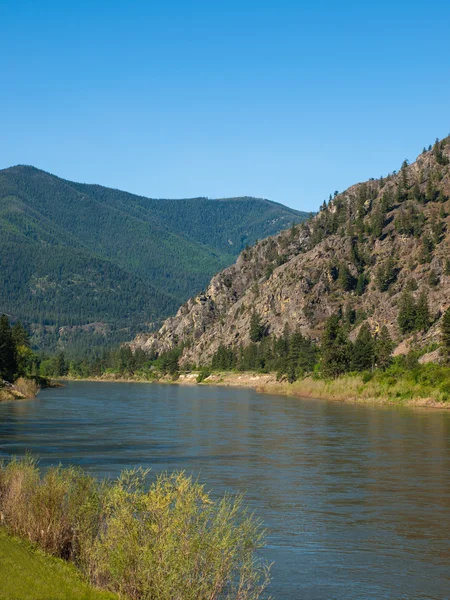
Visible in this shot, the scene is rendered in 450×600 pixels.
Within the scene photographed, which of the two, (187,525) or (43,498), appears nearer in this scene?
(187,525)

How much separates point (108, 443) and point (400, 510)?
104 ft

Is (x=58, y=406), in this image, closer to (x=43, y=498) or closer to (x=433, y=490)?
(x=433, y=490)

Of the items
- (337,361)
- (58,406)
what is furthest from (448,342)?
(58,406)

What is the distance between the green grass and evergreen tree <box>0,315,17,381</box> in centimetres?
10735

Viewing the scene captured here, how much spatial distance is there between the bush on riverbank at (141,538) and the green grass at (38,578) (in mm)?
651

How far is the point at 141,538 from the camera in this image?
21000 mm

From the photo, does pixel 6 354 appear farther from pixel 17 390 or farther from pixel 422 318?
pixel 422 318

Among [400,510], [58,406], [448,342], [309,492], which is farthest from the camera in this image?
[448,342]

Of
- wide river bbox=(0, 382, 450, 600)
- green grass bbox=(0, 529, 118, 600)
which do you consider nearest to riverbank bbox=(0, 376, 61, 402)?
wide river bbox=(0, 382, 450, 600)

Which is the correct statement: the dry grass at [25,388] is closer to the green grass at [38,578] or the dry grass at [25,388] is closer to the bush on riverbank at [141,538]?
the bush on riverbank at [141,538]

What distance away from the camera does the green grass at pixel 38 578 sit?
19938 mm

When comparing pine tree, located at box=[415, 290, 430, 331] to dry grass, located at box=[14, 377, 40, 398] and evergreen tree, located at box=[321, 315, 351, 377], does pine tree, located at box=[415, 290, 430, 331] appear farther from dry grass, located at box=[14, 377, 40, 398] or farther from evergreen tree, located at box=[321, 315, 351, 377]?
dry grass, located at box=[14, 377, 40, 398]

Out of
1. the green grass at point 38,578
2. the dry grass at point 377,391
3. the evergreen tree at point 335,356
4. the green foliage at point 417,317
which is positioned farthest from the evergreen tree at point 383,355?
the green grass at point 38,578

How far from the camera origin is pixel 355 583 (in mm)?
27234
